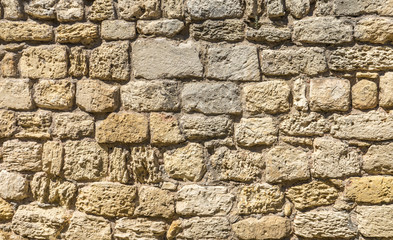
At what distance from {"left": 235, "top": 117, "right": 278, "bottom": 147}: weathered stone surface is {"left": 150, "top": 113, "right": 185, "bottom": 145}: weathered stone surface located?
0.36 m

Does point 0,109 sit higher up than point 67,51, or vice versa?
point 67,51

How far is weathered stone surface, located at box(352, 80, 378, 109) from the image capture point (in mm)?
2373

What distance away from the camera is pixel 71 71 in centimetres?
262

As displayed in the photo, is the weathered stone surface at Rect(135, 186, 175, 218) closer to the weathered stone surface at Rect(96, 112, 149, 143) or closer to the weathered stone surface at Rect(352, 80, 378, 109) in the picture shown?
the weathered stone surface at Rect(96, 112, 149, 143)

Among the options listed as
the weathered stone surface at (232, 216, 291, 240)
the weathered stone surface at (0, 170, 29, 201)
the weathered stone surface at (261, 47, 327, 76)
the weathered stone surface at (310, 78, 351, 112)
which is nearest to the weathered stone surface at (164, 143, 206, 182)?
the weathered stone surface at (232, 216, 291, 240)

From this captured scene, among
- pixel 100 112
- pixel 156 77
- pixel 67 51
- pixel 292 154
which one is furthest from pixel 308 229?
pixel 67 51

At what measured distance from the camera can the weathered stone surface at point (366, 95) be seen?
7.79 ft

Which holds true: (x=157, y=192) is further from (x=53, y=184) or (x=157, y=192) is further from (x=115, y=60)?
(x=115, y=60)

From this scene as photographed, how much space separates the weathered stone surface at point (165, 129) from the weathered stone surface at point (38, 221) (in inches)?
31.4

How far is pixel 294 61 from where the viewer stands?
2.43 m

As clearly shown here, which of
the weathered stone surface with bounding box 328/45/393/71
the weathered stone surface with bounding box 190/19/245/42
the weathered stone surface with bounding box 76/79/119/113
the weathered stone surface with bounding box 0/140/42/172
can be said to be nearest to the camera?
the weathered stone surface with bounding box 328/45/393/71

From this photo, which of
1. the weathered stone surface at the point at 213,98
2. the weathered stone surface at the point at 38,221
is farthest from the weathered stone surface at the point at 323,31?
the weathered stone surface at the point at 38,221

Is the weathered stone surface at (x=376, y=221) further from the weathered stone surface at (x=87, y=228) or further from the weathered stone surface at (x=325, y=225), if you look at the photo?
the weathered stone surface at (x=87, y=228)

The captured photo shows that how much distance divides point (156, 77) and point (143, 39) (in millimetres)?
250
